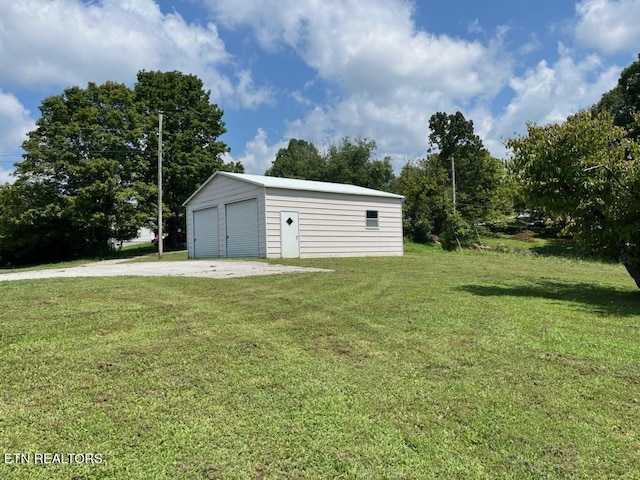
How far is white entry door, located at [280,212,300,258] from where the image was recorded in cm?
1545

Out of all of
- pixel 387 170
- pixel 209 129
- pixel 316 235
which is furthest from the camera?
pixel 387 170

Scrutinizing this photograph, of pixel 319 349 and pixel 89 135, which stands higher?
pixel 89 135

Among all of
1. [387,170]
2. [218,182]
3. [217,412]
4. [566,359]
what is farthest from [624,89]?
[217,412]

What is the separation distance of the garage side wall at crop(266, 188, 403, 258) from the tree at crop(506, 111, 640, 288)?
9.20 m

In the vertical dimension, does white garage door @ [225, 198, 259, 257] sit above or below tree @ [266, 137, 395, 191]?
below

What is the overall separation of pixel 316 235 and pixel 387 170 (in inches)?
918

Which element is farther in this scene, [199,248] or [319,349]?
[199,248]

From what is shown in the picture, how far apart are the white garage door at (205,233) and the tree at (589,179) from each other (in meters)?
13.1

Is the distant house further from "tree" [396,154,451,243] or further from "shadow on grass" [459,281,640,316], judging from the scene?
"tree" [396,154,451,243]

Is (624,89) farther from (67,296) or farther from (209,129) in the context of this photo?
(67,296)

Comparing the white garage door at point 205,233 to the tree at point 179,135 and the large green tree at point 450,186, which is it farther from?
the large green tree at point 450,186

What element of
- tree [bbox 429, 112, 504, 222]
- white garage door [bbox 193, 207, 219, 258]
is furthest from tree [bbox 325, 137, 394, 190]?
white garage door [bbox 193, 207, 219, 258]

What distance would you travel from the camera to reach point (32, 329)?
161 inches

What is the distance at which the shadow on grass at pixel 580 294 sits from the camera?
607 centimetres
